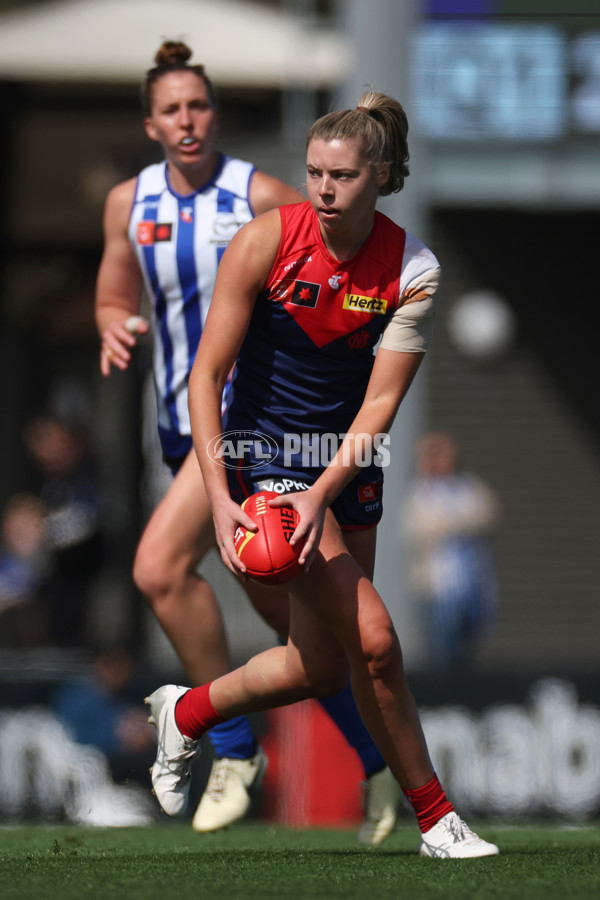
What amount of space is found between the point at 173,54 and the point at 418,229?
18.0ft

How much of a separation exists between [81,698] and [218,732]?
2.89 metres

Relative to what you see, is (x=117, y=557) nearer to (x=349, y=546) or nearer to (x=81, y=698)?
(x=81, y=698)

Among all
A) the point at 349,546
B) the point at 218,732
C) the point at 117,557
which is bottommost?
the point at 117,557

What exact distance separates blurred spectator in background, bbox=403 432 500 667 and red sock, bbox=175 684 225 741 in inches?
243

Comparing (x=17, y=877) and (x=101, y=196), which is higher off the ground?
(x=101, y=196)

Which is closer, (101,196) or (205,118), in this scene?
(205,118)

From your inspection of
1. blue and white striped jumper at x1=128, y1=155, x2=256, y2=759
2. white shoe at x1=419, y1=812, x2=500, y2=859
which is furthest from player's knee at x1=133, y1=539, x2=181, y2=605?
white shoe at x1=419, y1=812, x2=500, y2=859

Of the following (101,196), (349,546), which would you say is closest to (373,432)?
(349,546)

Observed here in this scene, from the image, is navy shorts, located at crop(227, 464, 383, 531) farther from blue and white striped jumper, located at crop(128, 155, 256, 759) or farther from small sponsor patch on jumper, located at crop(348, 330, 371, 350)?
blue and white striped jumper, located at crop(128, 155, 256, 759)

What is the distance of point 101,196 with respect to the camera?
49.2 ft

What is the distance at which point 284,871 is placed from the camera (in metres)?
3.88

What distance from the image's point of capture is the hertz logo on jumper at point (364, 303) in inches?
158

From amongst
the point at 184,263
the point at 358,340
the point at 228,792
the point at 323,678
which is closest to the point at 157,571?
the point at 228,792

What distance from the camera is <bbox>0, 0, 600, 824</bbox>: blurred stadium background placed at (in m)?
11.8
